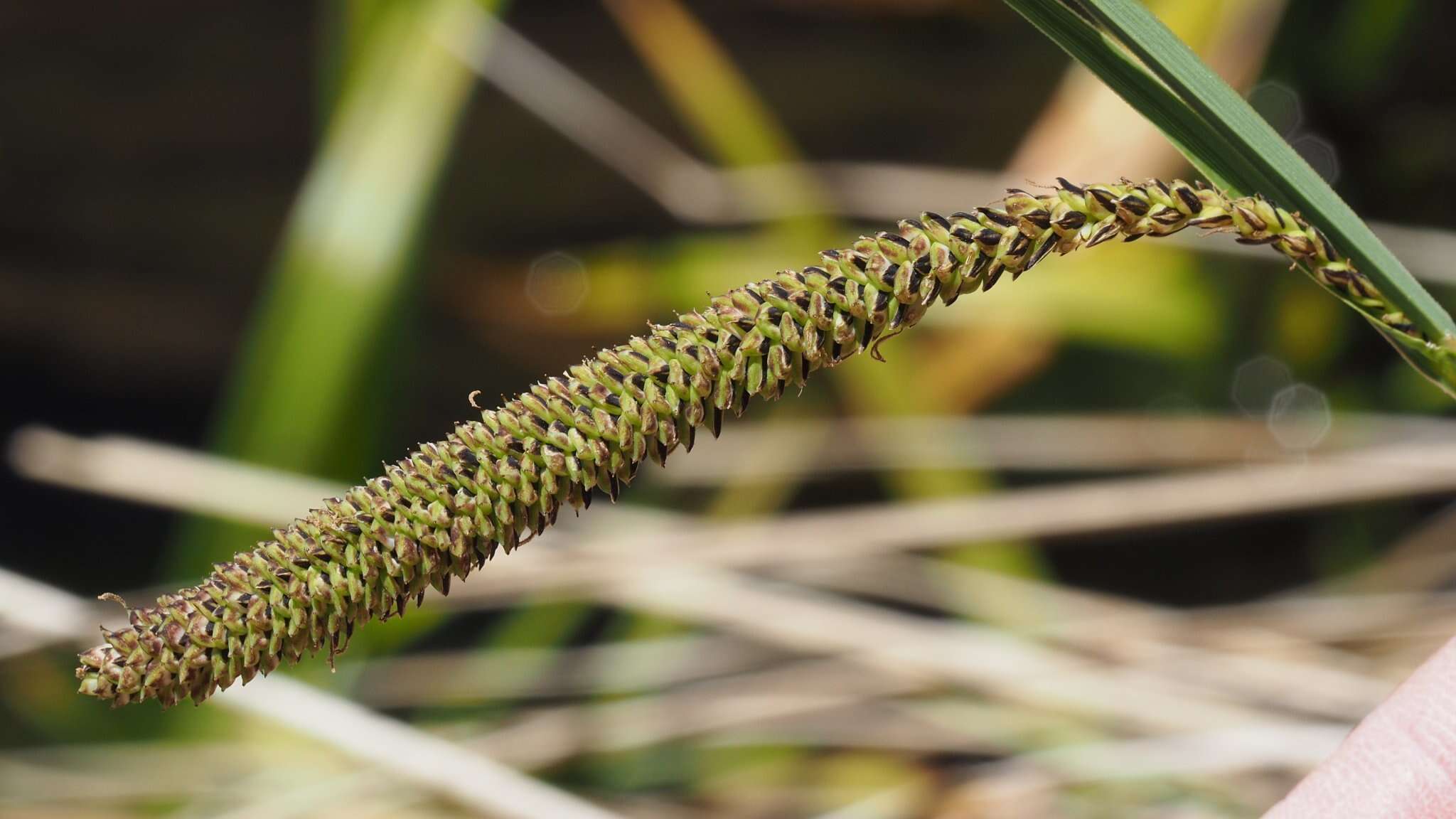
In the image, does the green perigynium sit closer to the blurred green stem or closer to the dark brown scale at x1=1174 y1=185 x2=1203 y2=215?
the dark brown scale at x1=1174 y1=185 x2=1203 y2=215

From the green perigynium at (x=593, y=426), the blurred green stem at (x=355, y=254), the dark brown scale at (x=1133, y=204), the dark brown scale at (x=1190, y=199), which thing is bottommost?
the green perigynium at (x=593, y=426)

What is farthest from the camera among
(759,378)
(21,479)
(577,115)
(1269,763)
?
(21,479)

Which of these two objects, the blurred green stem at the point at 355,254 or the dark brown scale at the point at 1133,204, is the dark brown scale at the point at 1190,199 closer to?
the dark brown scale at the point at 1133,204

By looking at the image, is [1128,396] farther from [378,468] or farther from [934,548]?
[378,468]

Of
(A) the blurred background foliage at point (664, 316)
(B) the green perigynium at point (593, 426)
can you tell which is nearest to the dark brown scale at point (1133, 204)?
(B) the green perigynium at point (593, 426)

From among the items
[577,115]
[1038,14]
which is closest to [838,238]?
[577,115]
